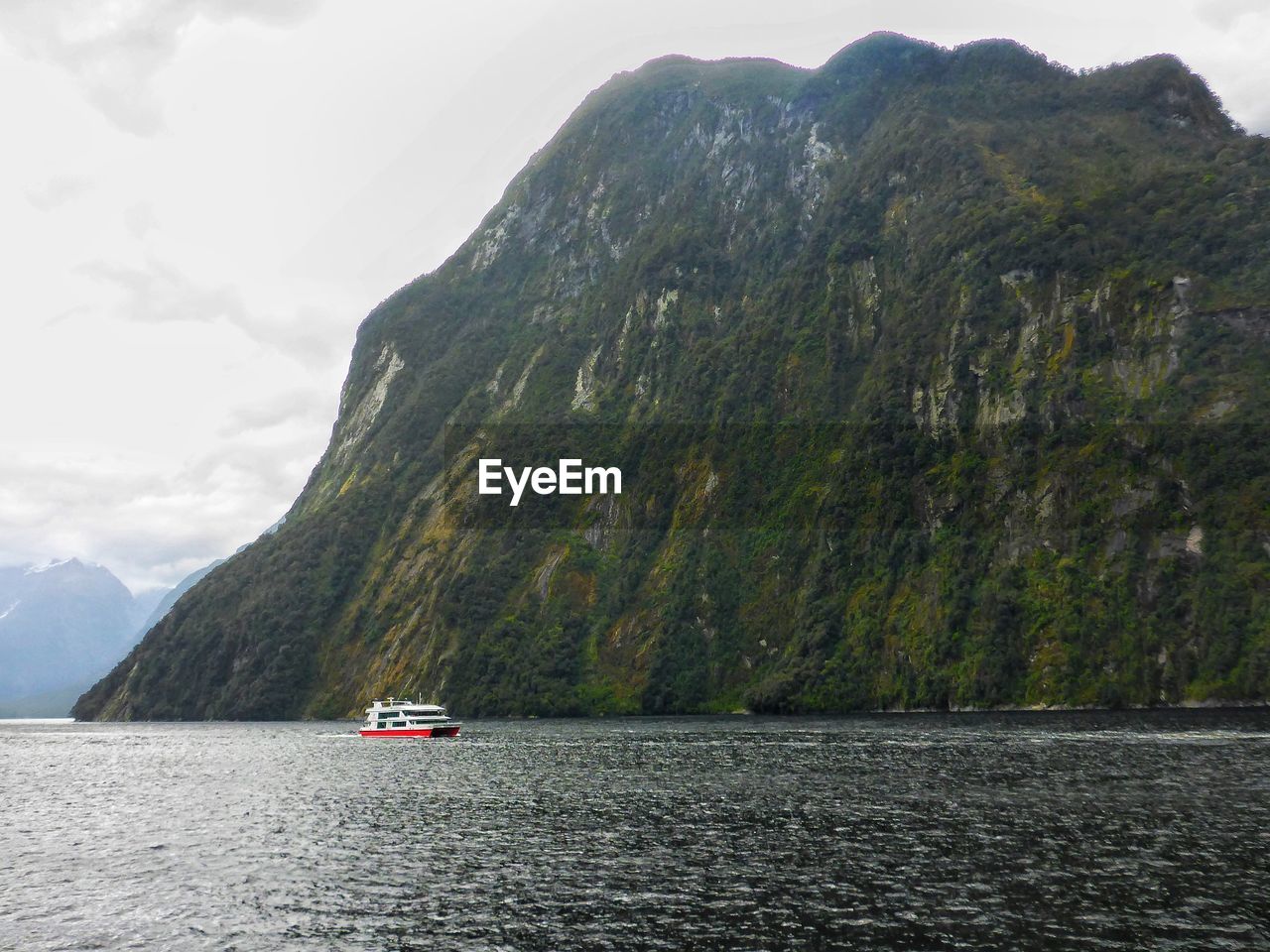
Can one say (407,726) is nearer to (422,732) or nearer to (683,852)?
(422,732)

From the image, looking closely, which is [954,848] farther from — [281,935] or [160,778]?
[160,778]

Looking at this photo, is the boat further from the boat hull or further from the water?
the water

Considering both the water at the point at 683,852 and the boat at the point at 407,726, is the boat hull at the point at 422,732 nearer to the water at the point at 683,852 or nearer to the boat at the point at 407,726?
the boat at the point at 407,726

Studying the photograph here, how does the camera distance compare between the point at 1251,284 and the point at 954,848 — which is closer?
the point at 954,848

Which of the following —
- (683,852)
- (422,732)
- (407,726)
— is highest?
(683,852)

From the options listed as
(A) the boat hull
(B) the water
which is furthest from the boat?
(B) the water

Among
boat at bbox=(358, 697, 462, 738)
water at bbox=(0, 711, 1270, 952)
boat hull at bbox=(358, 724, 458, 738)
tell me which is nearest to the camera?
water at bbox=(0, 711, 1270, 952)

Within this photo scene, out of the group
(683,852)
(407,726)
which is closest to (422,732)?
(407,726)

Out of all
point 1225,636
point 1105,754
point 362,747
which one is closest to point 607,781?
point 1105,754

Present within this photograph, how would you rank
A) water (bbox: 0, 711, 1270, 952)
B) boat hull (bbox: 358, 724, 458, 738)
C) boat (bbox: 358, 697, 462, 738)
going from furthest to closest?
boat (bbox: 358, 697, 462, 738), boat hull (bbox: 358, 724, 458, 738), water (bbox: 0, 711, 1270, 952)
